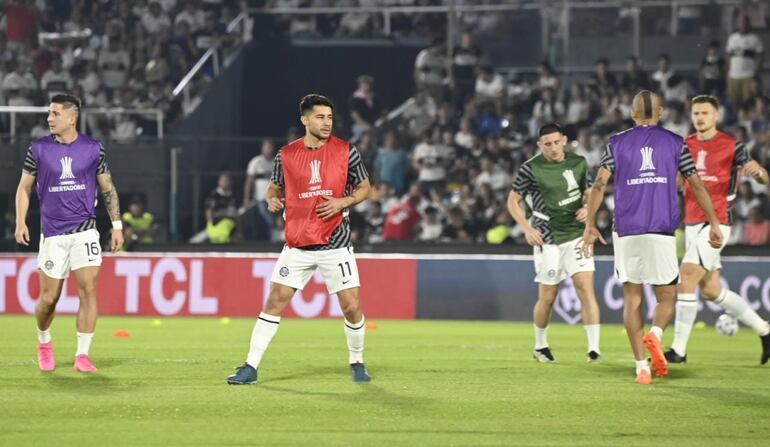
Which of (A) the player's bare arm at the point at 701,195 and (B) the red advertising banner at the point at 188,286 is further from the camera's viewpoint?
(B) the red advertising banner at the point at 188,286

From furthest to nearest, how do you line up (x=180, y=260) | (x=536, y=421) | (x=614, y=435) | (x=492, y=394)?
(x=180, y=260)
(x=492, y=394)
(x=536, y=421)
(x=614, y=435)

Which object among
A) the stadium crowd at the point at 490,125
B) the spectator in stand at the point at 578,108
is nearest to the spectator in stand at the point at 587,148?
the stadium crowd at the point at 490,125

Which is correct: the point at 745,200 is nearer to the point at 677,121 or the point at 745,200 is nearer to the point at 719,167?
the point at 677,121

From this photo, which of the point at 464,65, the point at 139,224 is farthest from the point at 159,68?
the point at 464,65

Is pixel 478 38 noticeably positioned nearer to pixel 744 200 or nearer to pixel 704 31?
pixel 704 31

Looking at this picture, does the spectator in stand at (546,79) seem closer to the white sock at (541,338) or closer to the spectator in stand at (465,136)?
the spectator in stand at (465,136)

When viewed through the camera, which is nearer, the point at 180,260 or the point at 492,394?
the point at 492,394

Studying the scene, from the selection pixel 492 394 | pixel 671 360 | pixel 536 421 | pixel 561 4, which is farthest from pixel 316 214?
pixel 561 4

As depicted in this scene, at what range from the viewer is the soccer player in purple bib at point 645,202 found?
467 inches

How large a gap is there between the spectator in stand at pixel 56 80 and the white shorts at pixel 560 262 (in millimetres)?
18086

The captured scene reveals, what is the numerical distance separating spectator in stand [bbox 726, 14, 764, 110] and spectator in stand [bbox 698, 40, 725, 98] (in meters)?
0.28

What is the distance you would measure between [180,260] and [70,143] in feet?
38.1

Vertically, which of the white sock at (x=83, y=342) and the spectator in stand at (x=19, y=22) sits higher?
the spectator in stand at (x=19, y=22)

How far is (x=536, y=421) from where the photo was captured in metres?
9.70
